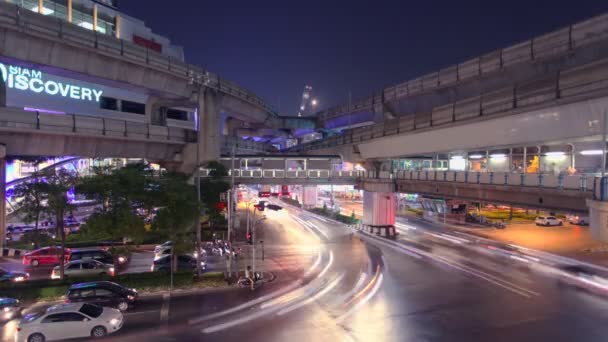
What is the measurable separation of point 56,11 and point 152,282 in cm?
3895

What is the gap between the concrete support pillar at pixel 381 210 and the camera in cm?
4075

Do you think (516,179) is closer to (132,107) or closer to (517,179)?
(517,179)

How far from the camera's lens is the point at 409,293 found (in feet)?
70.8

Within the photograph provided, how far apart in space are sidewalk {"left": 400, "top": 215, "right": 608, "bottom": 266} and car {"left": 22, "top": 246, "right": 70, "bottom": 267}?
1554 inches

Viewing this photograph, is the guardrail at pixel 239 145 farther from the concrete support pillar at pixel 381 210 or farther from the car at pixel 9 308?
the car at pixel 9 308

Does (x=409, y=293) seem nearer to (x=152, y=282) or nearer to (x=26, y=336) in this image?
(x=152, y=282)

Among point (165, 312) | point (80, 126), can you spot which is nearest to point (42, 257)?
point (80, 126)

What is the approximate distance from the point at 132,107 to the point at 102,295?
126 feet

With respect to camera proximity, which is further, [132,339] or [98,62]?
[98,62]

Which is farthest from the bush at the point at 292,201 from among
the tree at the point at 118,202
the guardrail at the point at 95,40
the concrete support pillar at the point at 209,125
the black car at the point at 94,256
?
the tree at the point at 118,202

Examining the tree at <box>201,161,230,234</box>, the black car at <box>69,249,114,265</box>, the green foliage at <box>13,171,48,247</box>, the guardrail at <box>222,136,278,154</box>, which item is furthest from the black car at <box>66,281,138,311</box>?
the guardrail at <box>222,136,278,154</box>

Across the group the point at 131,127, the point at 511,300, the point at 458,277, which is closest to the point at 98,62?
the point at 131,127

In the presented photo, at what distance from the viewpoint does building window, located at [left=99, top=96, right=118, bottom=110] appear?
4922 centimetres

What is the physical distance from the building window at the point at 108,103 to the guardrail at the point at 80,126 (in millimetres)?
19420
